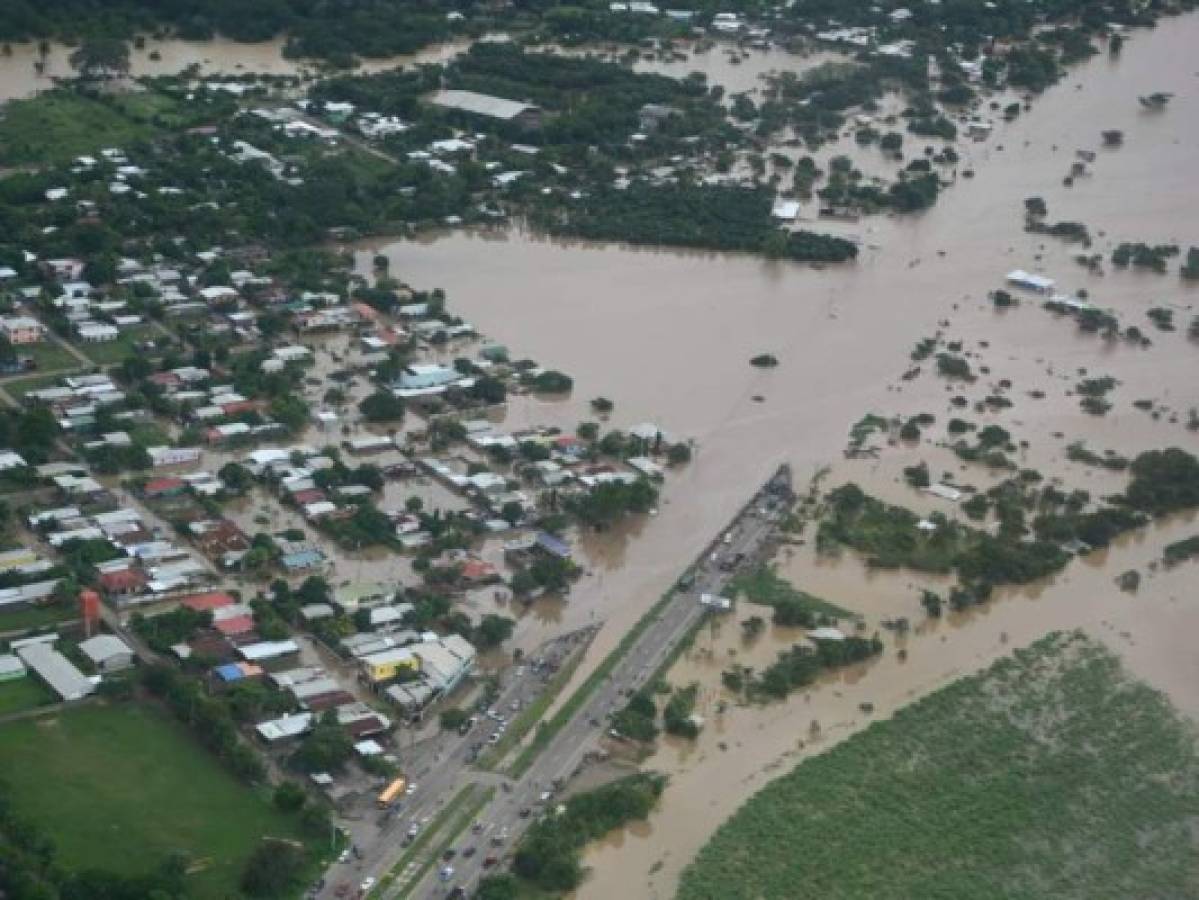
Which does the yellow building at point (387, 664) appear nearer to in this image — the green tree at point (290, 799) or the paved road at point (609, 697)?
the paved road at point (609, 697)

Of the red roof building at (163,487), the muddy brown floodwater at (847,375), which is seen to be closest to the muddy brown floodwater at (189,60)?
the muddy brown floodwater at (847,375)

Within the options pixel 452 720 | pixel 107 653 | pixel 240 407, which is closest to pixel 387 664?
pixel 452 720

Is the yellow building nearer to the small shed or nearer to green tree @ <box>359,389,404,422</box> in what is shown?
the small shed

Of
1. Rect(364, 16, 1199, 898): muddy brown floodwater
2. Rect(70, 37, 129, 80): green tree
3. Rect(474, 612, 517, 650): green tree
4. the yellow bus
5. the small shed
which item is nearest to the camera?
the yellow bus

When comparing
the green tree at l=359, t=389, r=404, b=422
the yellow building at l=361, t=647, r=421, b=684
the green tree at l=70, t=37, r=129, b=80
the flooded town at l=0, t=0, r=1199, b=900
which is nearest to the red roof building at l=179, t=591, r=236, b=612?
the flooded town at l=0, t=0, r=1199, b=900

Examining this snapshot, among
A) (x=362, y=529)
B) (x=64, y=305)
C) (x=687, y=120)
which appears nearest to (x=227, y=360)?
(x=64, y=305)

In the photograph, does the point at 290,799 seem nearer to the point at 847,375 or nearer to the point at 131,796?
the point at 131,796
